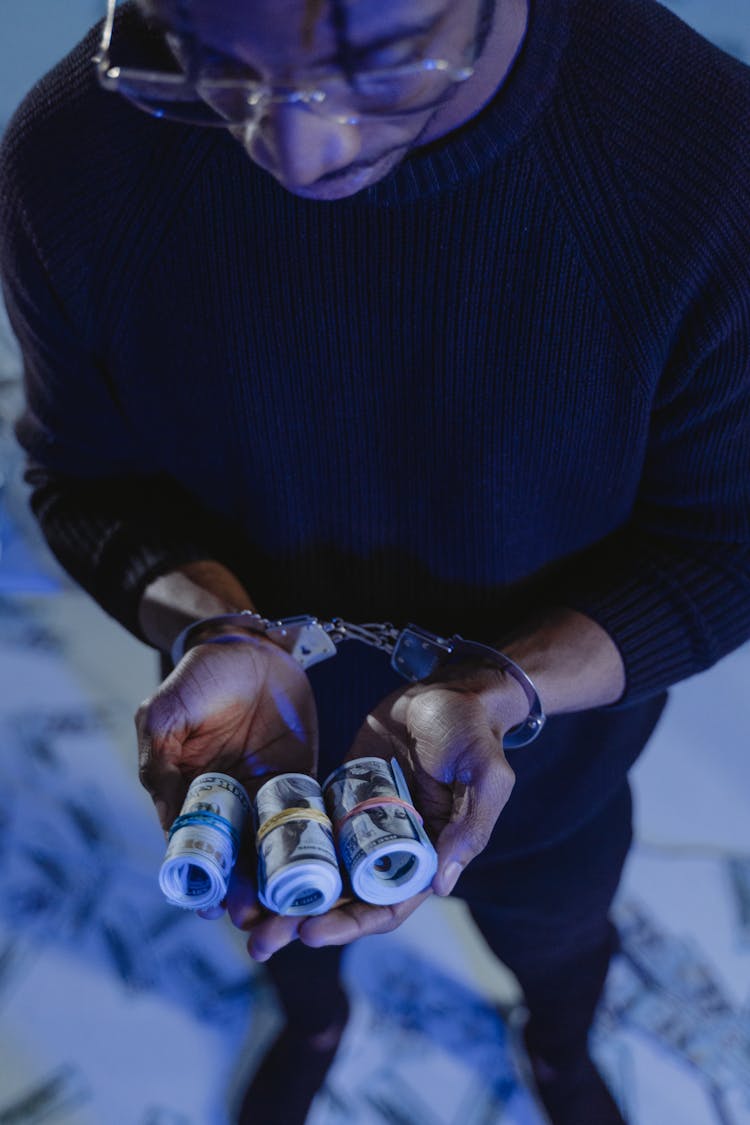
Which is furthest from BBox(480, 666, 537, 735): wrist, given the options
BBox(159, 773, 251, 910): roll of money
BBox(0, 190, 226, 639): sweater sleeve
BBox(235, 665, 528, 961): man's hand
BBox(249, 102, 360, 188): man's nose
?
BBox(249, 102, 360, 188): man's nose

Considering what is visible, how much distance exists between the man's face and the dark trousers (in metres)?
0.79

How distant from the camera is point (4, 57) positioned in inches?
65.4

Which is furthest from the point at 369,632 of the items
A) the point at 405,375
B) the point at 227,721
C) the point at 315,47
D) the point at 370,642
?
the point at 315,47

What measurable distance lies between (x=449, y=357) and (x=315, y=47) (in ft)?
1.08

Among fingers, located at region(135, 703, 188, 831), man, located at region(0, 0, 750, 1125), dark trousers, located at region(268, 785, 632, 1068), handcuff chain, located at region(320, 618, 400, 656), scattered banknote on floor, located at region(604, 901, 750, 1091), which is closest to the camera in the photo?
man, located at region(0, 0, 750, 1125)

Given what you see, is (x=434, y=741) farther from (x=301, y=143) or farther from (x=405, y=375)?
(x=301, y=143)

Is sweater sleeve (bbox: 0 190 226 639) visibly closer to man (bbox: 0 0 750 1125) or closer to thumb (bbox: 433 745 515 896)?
man (bbox: 0 0 750 1125)

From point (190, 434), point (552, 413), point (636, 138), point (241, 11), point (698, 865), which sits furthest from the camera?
point (698, 865)

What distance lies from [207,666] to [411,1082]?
3.01 ft

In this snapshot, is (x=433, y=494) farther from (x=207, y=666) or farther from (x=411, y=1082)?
(x=411, y=1082)

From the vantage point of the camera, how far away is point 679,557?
3.56ft

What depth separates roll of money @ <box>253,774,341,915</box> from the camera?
0.87 metres

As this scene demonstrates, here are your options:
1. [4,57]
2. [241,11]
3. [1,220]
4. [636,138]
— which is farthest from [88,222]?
[4,57]

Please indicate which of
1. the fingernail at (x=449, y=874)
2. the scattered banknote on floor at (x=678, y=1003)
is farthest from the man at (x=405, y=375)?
the scattered banknote on floor at (x=678, y=1003)
